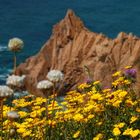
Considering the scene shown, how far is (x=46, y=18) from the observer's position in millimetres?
111938

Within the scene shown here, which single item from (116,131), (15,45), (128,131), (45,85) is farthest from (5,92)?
(15,45)

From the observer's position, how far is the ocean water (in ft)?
287

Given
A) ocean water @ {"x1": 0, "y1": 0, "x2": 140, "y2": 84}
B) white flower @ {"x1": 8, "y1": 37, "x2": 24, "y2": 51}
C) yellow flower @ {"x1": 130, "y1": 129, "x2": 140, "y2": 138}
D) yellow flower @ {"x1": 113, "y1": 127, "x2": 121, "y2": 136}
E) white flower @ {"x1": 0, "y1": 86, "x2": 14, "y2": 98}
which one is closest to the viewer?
yellow flower @ {"x1": 130, "y1": 129, "x2": 140, "y2": 138}

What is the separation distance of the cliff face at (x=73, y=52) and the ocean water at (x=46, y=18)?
33.7 ft

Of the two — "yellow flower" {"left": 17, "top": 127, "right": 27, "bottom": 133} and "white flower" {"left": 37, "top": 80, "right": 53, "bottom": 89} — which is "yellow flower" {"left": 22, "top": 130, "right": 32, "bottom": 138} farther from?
"white flower" {"left": 37, "top": 80, "right": 53, "bottom": 89}

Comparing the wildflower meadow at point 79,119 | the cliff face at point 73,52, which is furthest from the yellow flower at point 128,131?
the cliff face at point 73,52

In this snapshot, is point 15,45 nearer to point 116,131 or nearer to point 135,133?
point 116,131

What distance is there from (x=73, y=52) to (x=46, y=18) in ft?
178

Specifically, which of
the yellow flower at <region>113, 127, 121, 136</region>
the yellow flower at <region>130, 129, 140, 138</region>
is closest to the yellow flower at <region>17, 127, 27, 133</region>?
the yellow flower at <region>113, 127, 121, 136</region>

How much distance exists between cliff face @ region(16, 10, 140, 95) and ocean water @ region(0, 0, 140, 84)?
10.3 meters

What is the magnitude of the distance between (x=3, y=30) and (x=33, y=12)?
2477 centimetres

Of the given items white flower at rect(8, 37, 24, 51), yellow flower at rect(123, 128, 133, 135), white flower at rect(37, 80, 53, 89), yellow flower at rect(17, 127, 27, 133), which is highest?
white flower at rect(8, 37, 24, 51)

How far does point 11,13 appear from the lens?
118 m

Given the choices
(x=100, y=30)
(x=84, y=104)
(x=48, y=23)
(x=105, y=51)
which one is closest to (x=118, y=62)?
(x=105, y=51)
